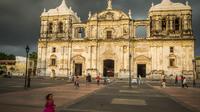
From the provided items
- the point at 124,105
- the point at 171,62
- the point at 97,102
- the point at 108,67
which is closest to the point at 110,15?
the point at 108,67

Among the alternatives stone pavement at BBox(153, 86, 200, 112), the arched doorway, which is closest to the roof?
the arched doorway

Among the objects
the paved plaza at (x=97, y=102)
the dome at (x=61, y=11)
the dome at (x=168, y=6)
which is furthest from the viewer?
the dome at (x=61, y=11)

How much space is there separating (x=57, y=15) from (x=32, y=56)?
148 feet

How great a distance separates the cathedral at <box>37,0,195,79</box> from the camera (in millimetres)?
43469

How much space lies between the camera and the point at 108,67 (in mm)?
46656

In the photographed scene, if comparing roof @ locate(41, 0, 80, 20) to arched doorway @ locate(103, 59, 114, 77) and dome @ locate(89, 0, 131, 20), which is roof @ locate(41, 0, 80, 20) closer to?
dome @ locate(89, 0, 131, 20)

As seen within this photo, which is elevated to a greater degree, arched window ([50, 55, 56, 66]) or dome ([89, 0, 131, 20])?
dome ([89, 0, 131, 20])

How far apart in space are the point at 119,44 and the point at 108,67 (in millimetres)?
5190

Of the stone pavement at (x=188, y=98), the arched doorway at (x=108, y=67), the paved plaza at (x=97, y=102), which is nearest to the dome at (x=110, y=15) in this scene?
the arched doorway at (x=108, y=67)

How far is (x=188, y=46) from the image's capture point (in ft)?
141

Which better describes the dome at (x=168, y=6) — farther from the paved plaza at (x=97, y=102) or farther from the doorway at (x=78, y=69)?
the paved plaza at (x=97, y=102)

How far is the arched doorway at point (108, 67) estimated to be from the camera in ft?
152

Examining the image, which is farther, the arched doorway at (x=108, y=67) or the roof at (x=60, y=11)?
the roof at (x=60, y=11)

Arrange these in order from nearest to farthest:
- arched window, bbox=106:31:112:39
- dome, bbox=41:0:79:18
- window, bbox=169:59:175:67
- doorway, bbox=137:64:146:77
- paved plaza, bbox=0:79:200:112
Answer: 1. paved plaza, bbox=0:79:200:112
2. window, bbox=169:59:175:67
3. doorway, bbox=137:64:146:77
4. arched window, bbox=106:31:112:39
5. dome, bbox=41:0:79:18
